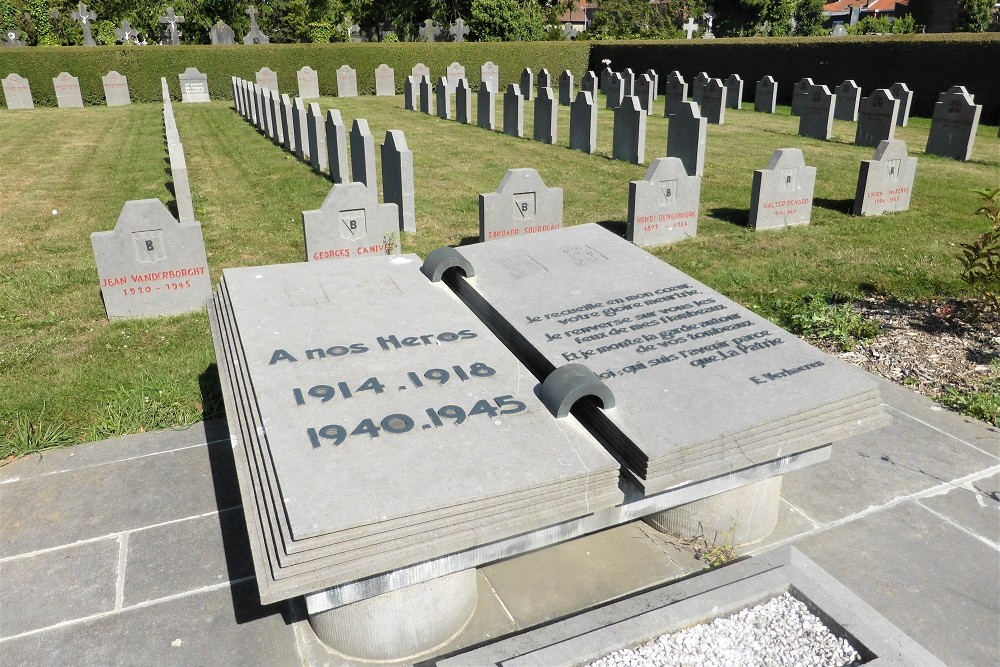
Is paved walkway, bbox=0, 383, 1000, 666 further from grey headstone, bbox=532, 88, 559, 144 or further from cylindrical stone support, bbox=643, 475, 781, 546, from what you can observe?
grey headstone, bbox=532, 88, 559, 144

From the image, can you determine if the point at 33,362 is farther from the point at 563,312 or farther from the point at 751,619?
the point at 751,619

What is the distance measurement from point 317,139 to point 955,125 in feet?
41.7

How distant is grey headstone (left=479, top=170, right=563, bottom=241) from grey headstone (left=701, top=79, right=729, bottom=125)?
1348cm

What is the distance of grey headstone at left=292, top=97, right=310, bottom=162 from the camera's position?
48.9 ft

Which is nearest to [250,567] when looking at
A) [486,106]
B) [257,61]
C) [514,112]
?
[514,112]

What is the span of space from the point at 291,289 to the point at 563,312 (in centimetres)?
156

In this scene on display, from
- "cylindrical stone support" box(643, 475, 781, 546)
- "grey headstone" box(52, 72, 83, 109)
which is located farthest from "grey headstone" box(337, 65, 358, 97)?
"cylindrical stone support" box(643, 475, 781, 546)

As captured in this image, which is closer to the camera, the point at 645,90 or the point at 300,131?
the point at 300,131

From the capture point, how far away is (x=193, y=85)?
92.7ft

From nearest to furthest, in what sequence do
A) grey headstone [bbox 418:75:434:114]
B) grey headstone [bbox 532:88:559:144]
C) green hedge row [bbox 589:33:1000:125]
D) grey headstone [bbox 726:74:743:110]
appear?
grey headstone [bbox 532:88:559:144], green hedge row [bbox 589:33:1000:125], grey headstone [bbox 418:75:434:114], grey headstone [bbox 726:74:743:110]

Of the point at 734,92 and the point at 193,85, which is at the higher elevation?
the point at 193,85

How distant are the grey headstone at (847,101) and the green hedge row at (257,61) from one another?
14.8 metres

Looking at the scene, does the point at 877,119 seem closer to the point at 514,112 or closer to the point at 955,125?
the point at 955,125

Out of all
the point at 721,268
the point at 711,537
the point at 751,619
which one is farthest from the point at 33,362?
Answer: the point at 721,268
